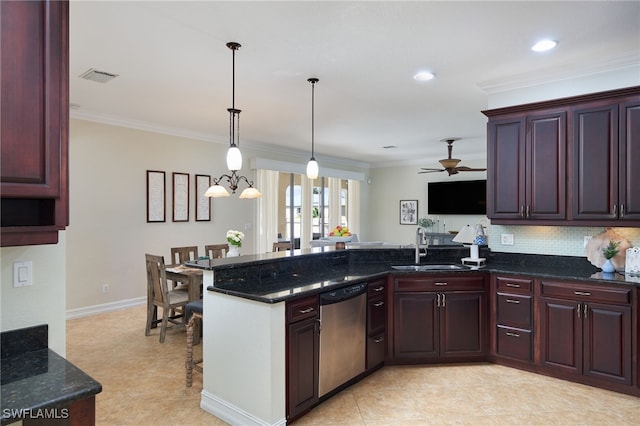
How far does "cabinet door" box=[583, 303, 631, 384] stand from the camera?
293 cm

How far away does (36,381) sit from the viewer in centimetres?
136

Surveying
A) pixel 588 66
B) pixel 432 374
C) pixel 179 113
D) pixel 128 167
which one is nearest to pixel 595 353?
pixel 432 374

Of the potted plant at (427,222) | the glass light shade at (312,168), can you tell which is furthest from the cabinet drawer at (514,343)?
the potted plant at (427,222)

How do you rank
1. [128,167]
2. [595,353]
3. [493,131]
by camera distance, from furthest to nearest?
[128,167], [493,131], [595,353]

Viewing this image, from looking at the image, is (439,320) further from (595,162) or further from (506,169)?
(595,162)

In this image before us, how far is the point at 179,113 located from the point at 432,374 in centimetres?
440

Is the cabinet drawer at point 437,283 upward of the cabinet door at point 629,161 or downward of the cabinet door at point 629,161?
downward

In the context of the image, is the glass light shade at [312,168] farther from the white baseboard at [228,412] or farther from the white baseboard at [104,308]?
the white baseboard at [104,308]

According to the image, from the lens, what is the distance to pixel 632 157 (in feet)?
10.4

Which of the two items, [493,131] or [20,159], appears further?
[493,131]

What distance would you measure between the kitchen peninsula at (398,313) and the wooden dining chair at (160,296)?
1.50 metres

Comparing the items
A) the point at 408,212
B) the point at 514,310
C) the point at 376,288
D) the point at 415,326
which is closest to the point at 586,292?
the point at 514,310

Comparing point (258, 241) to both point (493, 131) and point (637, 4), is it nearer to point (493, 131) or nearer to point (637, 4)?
point (493, 131)

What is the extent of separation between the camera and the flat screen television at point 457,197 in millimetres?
8453
